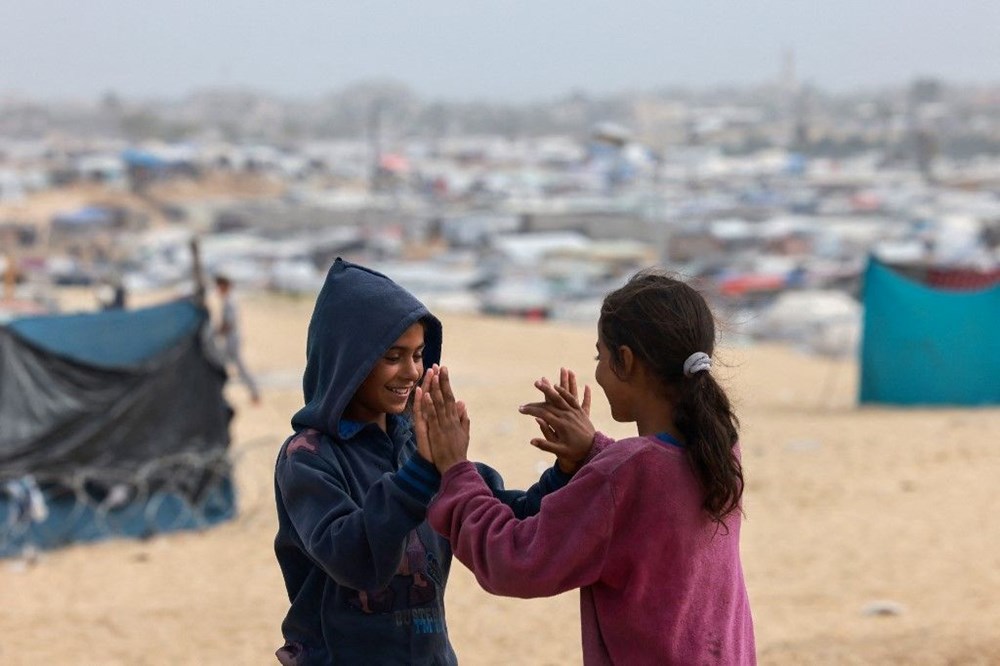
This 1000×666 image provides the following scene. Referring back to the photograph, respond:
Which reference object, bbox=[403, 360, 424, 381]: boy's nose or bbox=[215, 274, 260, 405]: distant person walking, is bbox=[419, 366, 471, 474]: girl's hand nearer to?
bbox=[403, 360, 424, 381]: boy's nose

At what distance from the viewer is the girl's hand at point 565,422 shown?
2.50m

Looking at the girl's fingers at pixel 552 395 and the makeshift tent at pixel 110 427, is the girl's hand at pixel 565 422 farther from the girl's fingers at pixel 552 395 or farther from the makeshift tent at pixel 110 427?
the makeshift tent at pixel 110 427

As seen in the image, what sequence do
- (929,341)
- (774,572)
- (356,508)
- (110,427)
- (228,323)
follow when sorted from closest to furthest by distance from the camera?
(356,508) → (774,572) → (110,427) → (929,341) → (228,323)

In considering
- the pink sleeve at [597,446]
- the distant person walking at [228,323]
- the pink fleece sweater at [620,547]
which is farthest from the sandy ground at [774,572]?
the distant person walking at [228,323]

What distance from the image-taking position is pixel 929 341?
44.4 feet

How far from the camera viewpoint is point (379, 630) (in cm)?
251

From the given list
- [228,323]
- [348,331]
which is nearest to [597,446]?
[348,331]

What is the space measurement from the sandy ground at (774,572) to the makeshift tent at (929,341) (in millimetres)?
398

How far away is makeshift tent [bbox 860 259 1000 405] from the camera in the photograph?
13.4 metres

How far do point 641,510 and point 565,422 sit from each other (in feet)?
0.89

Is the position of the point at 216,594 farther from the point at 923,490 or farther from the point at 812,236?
the point at 812,236

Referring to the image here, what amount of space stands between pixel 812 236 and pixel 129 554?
57.6 metres

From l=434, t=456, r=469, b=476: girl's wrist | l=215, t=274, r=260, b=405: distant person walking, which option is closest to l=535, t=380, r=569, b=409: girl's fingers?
l=434, t=456, r=469, b=476: girl's wrist

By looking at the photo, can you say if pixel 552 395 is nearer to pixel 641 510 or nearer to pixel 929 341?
pixel 641 510
